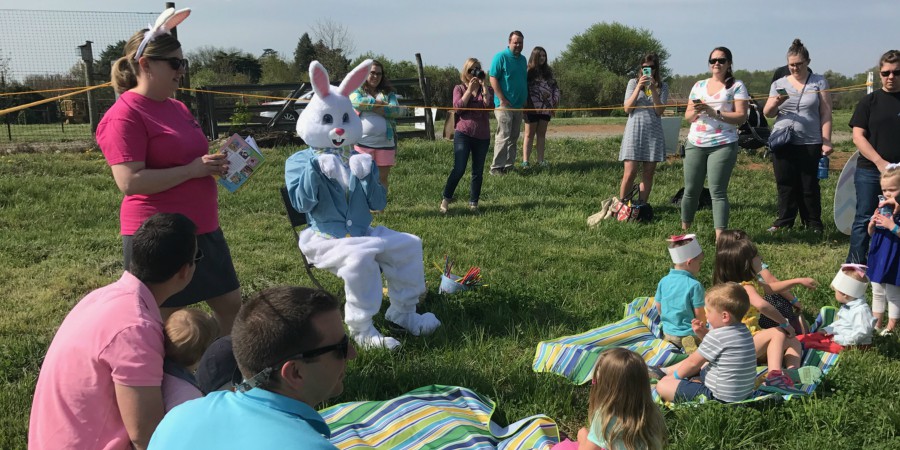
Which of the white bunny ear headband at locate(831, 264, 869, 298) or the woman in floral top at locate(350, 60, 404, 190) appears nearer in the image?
the white bunny ear headband at locate(831, 264, 869, 298)

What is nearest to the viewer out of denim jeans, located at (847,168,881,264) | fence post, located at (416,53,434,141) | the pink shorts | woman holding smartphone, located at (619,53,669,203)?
denim jeans, located at (847,168,881,264)

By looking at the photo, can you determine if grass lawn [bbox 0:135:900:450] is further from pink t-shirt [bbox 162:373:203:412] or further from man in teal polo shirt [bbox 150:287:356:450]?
man in teal polo shirt [bbox 150:287:356:450]

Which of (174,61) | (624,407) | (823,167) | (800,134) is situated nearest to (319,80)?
(174,61)

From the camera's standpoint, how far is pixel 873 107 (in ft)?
18.6

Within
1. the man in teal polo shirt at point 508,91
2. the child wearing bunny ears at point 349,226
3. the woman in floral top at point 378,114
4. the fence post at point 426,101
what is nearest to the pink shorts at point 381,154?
the woman in floral top at point 378,114

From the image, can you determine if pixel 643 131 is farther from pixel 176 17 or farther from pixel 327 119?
pixel 176 17

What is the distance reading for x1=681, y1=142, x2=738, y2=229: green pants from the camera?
22.6 ft

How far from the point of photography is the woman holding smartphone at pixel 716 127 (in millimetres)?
6727

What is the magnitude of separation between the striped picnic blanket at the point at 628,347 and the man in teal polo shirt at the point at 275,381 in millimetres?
2569

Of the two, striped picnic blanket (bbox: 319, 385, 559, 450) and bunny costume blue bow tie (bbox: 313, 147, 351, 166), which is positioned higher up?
bunny costume blue bow tie (bbox: 313, 147, 351, 166)

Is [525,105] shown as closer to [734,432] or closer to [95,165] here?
[95,165]

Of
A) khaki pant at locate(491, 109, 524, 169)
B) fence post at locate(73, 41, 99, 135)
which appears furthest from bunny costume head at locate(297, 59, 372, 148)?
fence post at locate(73, 41, 99, 135)

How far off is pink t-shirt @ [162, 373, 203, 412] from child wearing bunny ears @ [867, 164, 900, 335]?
4485mm

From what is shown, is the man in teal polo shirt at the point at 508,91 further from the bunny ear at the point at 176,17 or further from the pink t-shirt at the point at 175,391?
the pink t-shirt at the point at 175,391
